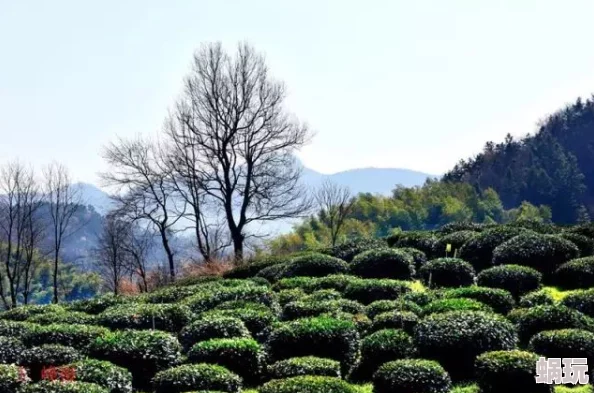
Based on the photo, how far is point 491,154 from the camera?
82.3 metres

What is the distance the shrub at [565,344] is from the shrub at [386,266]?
22.7ft

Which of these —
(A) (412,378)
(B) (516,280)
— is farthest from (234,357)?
(B) (516,280)

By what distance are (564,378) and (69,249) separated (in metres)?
180

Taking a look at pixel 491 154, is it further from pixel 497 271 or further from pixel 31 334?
pixel 31 334

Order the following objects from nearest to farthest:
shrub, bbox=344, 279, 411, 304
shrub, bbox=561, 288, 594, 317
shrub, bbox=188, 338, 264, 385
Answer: shrub, bbox=188, 338, 264, 385 < shrub, bbox=561, 288, 594, 317 < shrub, bbox=344, 279, 411, 304

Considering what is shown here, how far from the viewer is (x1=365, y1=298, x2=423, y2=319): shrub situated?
38.0 ft

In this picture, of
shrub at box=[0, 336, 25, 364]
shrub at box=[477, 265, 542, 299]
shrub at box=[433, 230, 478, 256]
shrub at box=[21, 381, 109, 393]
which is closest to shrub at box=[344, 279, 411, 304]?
shrub at box=[477, 265, 542, 299]

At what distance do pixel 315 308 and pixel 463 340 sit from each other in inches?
125

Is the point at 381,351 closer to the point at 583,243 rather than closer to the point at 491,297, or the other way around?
the point at 491,297

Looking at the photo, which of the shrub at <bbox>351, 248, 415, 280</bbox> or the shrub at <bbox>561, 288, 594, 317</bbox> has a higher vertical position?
the shrub at <bbox>351, 248, 415, 280</bbox>

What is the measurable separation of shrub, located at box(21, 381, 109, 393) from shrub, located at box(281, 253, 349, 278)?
9535 millimetres

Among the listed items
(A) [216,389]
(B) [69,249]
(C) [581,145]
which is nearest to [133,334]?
(A) [216,389]

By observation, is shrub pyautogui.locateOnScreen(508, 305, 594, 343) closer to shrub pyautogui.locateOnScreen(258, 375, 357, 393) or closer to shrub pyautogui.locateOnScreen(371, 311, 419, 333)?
shrub pyautogui.locateOnScreen(371, 311, 419, 333)

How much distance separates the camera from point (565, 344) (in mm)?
8977
